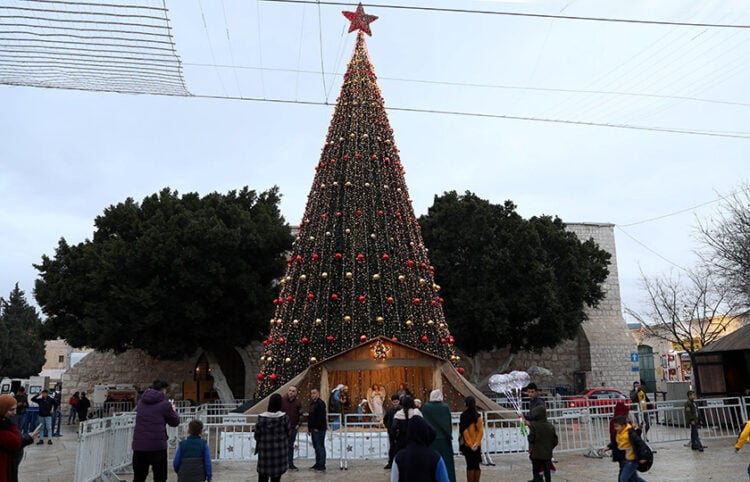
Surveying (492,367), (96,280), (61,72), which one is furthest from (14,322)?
(61,72)

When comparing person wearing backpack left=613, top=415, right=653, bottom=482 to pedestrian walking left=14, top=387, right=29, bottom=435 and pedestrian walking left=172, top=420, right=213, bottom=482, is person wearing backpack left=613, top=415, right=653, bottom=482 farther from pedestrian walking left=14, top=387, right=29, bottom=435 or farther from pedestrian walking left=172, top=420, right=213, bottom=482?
pedestrian walking left=14, top=387, right=29, bottom=435

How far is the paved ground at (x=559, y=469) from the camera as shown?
8.31m

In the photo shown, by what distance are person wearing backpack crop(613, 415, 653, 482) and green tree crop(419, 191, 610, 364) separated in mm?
14265

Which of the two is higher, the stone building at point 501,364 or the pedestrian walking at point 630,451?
the stone building at point 501,364

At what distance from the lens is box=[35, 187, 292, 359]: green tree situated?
19.5 meters

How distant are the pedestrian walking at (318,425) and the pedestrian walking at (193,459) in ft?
11.9

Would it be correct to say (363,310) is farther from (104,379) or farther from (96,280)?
(104,379)

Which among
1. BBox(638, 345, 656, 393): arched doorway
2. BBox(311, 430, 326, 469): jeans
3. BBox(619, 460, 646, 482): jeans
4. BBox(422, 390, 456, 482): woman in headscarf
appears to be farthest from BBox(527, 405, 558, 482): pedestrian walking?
BBox(638, 345, 656, 393): arched doorway

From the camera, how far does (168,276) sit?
797 inches

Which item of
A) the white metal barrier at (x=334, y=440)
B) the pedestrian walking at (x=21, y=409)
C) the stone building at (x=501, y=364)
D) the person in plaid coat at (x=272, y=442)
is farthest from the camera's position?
the stone building at (x=501, y=364)

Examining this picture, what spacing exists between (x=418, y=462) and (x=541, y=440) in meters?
3.79

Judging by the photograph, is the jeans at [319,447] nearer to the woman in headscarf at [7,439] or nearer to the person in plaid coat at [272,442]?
the person in plaid coat at [272,442]

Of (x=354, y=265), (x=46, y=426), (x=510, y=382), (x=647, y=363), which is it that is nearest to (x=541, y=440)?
(x=510, y=382)

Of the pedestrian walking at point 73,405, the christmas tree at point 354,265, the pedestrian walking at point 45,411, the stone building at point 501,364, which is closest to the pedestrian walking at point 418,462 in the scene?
the christmas tree at point 354,265
